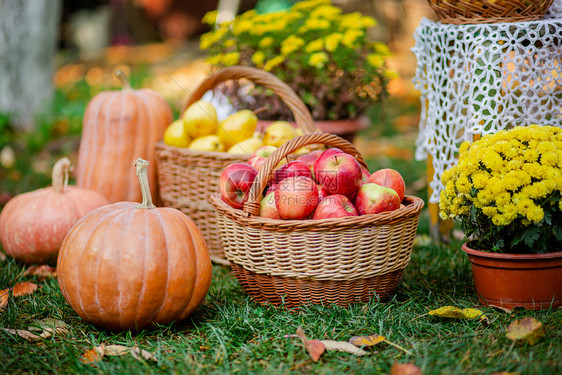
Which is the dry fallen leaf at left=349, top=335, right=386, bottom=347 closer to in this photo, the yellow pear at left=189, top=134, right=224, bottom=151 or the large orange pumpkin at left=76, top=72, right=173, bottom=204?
the yellow pear at left=189, top=134, right=224, bottom=151

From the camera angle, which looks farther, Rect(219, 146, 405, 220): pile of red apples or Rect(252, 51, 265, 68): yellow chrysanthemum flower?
Rect(252, 51, 265, 68): yellow chrysanthemum flower

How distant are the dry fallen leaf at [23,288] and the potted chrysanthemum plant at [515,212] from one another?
1718 millimetres

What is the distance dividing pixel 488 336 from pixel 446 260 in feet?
2.45

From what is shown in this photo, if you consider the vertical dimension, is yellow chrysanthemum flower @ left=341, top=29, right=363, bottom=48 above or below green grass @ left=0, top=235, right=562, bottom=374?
above

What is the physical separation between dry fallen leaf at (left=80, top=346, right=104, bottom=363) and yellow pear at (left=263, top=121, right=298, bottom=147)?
4.06ft

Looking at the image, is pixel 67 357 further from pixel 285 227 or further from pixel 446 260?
pixel 446 260

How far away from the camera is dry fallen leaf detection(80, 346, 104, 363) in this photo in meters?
1.62

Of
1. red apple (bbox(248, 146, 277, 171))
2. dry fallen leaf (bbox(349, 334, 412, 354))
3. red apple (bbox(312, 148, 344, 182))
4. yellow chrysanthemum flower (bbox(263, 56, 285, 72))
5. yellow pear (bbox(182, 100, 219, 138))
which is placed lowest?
dry fallen leaf (bbox(349, 334, 412, 354))

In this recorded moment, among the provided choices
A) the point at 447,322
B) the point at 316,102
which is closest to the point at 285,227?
the point at 447,322

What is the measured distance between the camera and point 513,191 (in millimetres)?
1827

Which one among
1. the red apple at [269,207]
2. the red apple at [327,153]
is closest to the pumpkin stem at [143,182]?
the red apple at [269,207]

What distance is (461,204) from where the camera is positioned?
1962mm

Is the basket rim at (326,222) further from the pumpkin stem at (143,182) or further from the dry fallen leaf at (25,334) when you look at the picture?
the dry fallen leaf at (25,334)

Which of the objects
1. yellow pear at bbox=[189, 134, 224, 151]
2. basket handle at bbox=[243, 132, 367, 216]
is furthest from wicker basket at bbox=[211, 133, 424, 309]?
yellow pear at bbox=[189, 134, 224, 151]
